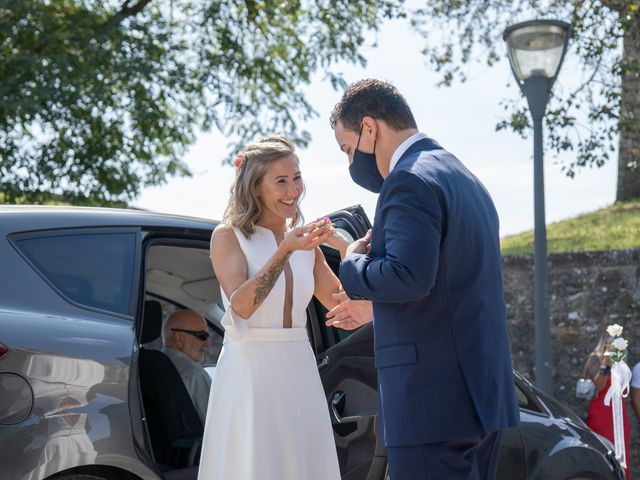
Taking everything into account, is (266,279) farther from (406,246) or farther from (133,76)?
(133,76)

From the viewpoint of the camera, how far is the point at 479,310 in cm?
320

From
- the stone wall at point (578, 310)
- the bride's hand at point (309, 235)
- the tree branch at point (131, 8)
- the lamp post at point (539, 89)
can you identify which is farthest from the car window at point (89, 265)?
the tree branch at point (131, 8)

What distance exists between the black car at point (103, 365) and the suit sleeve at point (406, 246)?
1192 mm

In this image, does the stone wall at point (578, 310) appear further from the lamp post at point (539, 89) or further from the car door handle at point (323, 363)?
the car door handle at point (323, 363)

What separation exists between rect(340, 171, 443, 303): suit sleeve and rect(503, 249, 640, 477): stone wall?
9.23 metres

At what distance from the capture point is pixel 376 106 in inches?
135

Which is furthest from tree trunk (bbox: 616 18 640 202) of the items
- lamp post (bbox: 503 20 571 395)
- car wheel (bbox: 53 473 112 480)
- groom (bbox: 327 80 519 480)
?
car wheel (bbox: 53 473 112 480)

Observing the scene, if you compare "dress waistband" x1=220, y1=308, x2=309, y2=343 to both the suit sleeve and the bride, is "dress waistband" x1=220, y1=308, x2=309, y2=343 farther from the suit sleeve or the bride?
the suit sleeve

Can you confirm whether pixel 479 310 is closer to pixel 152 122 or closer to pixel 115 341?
pixel 115 341

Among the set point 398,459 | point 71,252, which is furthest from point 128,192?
point 398,459

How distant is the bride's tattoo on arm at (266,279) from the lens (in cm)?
393

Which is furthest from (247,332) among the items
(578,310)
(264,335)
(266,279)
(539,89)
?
(578,310)

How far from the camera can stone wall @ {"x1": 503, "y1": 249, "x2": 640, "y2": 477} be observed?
12.0m

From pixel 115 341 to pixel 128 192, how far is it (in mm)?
12293
